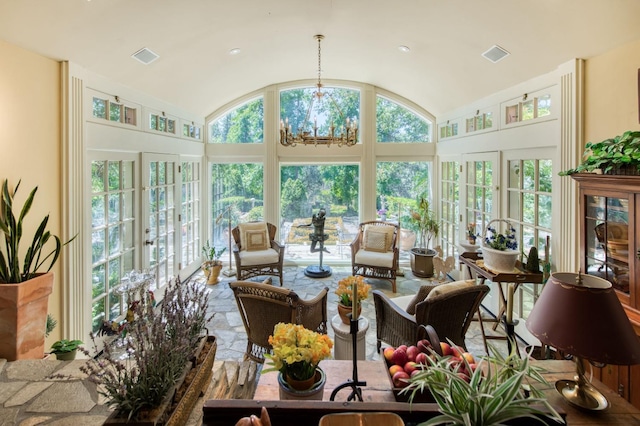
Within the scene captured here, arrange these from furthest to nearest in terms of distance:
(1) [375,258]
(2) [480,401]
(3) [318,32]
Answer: (1) [375,258], (3) [318,32], (2) [480,401]

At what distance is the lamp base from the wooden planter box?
155 cm

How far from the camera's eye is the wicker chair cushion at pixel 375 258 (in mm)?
5270

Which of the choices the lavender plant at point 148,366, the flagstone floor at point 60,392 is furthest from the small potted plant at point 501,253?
the lavender plant at point 148,366

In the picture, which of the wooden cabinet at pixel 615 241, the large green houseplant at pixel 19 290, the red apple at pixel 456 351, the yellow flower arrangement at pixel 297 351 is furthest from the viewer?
the large green houseplant at pixel 19 290

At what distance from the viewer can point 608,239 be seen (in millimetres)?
2283

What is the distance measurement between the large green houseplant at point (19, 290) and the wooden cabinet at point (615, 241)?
12.3 feet

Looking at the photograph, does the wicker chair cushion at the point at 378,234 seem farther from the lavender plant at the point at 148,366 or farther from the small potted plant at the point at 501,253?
the lavender plant at the point at 148,366

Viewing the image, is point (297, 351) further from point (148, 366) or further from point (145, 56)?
point (145, 56)

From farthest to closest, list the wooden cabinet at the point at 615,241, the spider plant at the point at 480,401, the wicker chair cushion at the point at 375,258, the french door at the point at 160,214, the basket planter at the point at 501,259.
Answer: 1. the wicker chair cushion at the point at 375,258
2. the french door at the point at 160,214
3. the basket planter at the point at 501,259
4. the wooden cabinet at the point at 615,241
5. the spider plant at the point at 480,401

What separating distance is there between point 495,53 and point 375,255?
10.1 feet

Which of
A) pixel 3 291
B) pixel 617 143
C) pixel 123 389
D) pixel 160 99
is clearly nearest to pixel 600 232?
pixel 617 143

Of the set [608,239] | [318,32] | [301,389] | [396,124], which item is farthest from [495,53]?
[301,389]

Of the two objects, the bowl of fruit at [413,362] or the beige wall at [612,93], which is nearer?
the bowl of fruit at [413,362]

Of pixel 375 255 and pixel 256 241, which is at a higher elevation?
pixel 256 241
